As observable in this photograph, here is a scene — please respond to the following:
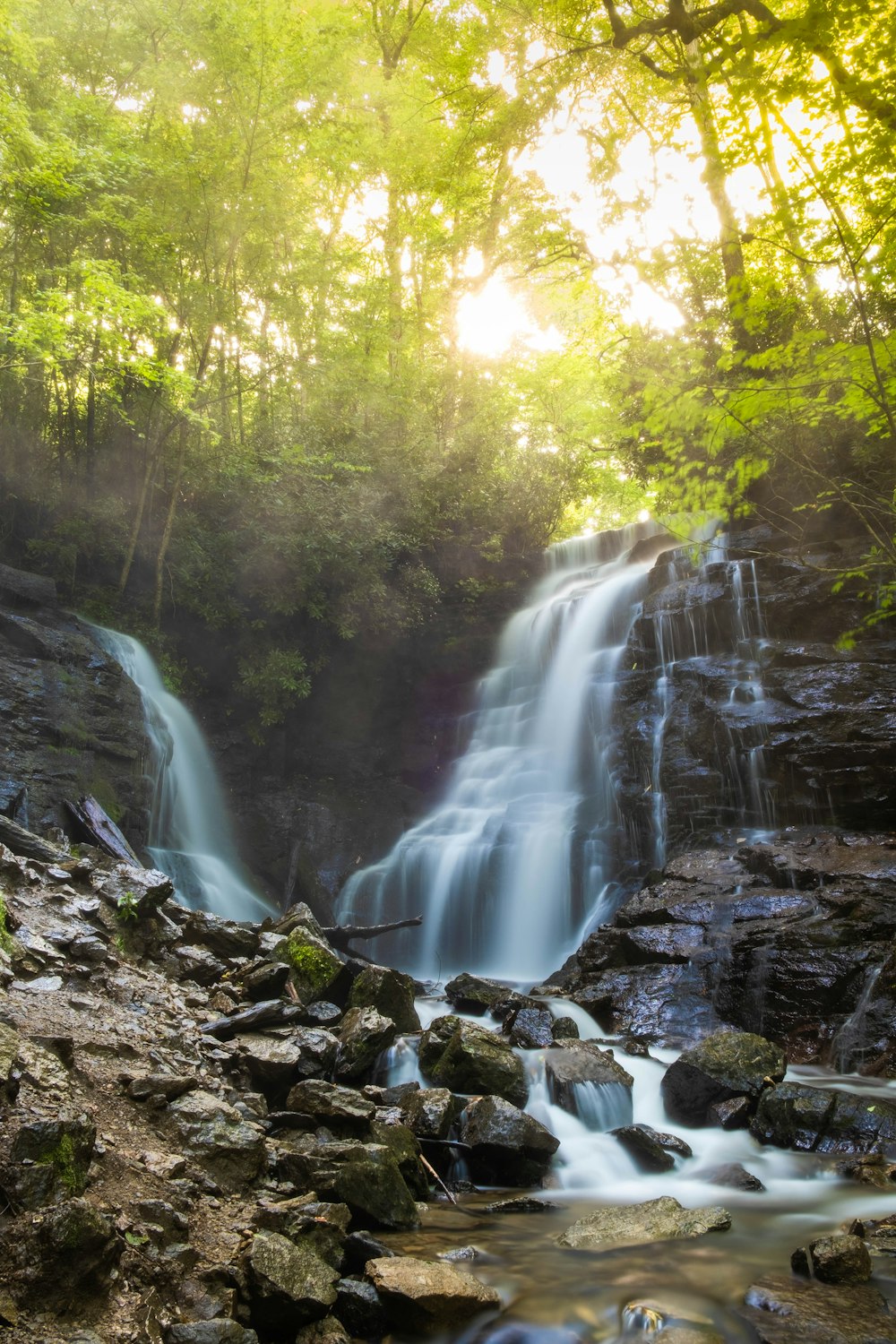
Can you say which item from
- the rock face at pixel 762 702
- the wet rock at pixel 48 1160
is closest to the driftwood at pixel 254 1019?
the wet rock at pixel 48 1160

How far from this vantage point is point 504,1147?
511cm

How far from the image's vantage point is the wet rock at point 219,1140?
12.3ft

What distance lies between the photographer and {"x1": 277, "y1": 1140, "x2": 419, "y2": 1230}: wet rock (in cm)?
402

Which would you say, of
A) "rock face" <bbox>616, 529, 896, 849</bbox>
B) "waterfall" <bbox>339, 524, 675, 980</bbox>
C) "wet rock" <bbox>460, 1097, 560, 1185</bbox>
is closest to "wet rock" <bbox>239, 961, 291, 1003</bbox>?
"wet rock" <bbox>460, 1097, 560, 1185</bbox>

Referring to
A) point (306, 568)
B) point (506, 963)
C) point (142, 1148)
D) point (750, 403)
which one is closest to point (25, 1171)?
point (142, 1148)

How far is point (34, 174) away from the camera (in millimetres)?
10781

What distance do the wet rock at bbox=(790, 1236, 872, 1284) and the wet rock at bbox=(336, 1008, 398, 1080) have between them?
3.17 meters

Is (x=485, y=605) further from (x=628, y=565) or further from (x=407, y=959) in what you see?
(x=407, y=959)

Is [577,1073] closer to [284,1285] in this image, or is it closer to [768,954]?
[768,954]

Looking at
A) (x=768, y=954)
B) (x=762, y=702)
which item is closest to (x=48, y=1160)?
(x=768, y=954)

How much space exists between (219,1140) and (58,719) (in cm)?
842

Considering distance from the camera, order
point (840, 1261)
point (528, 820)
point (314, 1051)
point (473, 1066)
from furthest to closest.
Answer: point (528, 820)
point (473, 1066)
point (314, 1051)
point (840, 1261)

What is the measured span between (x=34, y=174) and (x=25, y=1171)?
1286 centimetres

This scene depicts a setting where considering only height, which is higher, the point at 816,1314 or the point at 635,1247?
the point at 816,1314
